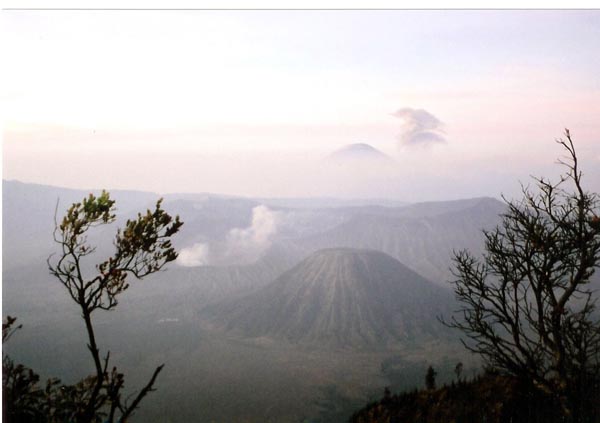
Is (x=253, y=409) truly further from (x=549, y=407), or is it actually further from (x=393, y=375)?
(x=549, y=407)

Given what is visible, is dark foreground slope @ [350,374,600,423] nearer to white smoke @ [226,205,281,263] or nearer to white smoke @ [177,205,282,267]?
white smoke @ [226,205,281,263]

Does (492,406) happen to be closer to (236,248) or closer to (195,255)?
(236,248)

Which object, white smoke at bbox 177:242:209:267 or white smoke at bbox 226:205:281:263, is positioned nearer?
white smoke at bbox 226:205:281:263

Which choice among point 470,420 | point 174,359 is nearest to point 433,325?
point 174,359

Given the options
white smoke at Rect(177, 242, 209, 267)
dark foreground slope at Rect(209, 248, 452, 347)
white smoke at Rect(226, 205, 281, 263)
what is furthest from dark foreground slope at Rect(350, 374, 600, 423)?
white smoke at Rect(177, 242, 209, 267)

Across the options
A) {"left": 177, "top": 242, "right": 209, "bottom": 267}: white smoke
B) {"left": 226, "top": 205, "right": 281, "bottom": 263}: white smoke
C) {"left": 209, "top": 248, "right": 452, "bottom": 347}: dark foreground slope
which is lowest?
{"left": 209, "top": 248, "right": 452, "bottom": 347}: dark foreground slope

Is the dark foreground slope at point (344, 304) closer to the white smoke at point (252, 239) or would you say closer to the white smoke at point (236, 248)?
the white smoke at point (252, 239)

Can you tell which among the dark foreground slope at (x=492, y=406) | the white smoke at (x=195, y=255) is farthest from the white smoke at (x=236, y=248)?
the dark foreground slope at (x=492, y=406)
